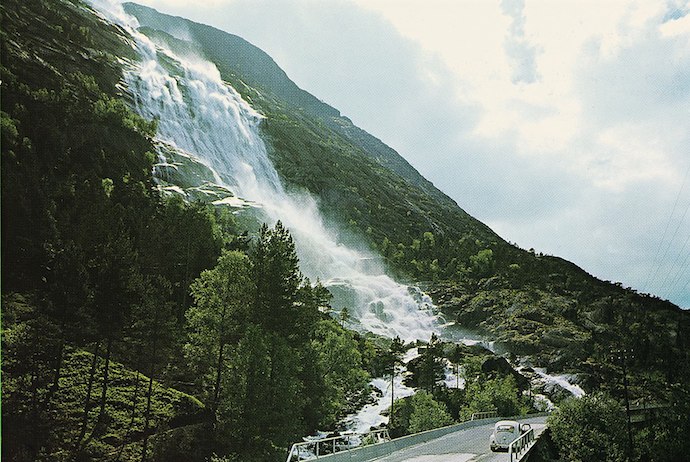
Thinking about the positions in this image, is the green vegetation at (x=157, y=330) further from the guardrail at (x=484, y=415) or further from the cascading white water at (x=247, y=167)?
the cascading white water at (x=247, y=167)

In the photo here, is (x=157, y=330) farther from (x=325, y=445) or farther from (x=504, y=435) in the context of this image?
(x=504, y=435)

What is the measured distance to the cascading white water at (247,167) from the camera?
150750mm

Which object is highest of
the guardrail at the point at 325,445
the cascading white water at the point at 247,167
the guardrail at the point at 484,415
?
the cascading white water at the point at 247,167

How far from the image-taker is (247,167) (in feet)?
592

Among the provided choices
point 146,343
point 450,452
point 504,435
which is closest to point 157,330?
point 146,343

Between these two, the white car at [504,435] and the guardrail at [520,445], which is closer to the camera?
the guardrail at [520,445]

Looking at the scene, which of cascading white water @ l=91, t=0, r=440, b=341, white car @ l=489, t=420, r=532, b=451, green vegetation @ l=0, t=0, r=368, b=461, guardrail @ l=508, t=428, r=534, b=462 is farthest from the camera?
cascading white water @ l=91, t=0, r=440, b=341

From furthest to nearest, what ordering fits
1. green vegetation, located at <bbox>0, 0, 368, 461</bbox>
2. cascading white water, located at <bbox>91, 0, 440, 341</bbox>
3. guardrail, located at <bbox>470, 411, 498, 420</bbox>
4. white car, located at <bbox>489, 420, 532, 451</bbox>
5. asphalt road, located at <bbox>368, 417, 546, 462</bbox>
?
cascading white water, located at <bbox>91, 0, 440, 341</bbox> → guardrail, located at <bbox>470, 411, 498, 420</bbox> → green vegetation, located at <bbox>0, 0, 368, 461</bbox> → white car, located at <bbox>489, 420, 532, 451</bbox> → asphalt road, located at <bbox>368, 417, 546, 462</bbox>

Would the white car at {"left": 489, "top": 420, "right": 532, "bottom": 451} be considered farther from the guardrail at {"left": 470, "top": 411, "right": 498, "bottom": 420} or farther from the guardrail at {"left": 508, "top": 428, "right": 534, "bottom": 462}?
the guardrail at {"left": 470, "top": 411, "right": 498, "bottom": 420}

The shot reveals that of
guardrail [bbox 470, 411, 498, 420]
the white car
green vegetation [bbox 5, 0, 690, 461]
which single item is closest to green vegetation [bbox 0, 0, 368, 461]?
green vegetation [bbox 5, 0, 690, 461]

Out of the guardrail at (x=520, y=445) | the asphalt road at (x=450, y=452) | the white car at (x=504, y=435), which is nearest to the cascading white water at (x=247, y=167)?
the asphalt road at (x=450, y=452)

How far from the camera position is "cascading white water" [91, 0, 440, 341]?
15075 centimetres

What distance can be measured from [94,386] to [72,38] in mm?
130512

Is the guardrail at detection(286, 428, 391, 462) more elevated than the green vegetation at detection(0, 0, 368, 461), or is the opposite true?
the green vegetation at detection(0, 0, 368, 461)
